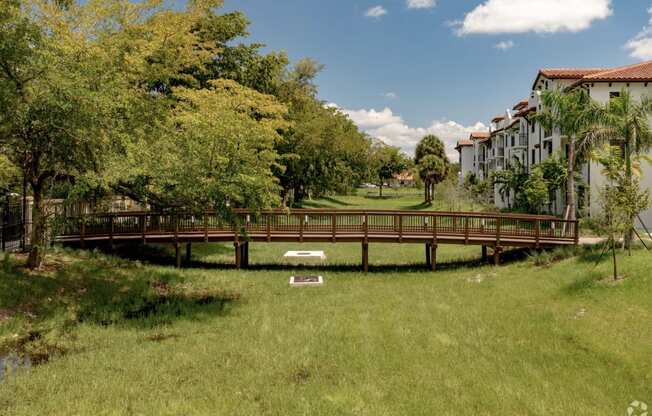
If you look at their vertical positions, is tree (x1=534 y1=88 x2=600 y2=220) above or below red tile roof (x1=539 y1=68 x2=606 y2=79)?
below

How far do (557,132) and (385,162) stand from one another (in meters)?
53.3

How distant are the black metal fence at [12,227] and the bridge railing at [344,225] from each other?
2.05 metres

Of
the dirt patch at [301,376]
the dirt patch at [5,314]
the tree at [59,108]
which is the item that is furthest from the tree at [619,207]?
the dirt patch at [5,314]

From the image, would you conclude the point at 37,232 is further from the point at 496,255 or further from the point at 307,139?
the point at 307,139

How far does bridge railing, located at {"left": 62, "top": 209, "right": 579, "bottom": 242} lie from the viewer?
830 inches

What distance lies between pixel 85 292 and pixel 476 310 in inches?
502

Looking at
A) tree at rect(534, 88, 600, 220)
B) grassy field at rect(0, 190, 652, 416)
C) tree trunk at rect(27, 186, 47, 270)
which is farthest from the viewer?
tree at rect(534, 88, 600, 220)

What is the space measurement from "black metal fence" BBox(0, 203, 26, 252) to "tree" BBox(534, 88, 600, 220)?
24.4 metres

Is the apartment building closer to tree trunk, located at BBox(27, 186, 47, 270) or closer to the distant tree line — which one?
the distant tree line

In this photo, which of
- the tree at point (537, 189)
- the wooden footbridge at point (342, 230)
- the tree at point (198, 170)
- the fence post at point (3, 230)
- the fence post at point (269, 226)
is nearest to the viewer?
the tree at point (198, 170)

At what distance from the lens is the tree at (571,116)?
2191 cm

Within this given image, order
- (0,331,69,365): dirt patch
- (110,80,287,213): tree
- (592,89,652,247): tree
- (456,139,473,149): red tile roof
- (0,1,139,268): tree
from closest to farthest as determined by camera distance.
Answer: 1. (0,331,69,365): dirt patch
2. (0,1,139,268): tree
3. (110,80,287,213): tree
4. (592,89,652,247): tree
5. (456,139,473,149): red tile roof

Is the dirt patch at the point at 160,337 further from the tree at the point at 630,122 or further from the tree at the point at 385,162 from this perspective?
the tree at the point at 385,162

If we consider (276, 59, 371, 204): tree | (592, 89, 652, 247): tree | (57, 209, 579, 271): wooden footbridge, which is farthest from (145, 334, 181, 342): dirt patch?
(276, 59, 371, 204): tree
